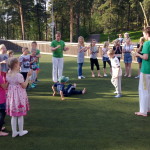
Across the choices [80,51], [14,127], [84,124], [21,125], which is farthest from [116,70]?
[14,127]

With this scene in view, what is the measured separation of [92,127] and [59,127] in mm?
669

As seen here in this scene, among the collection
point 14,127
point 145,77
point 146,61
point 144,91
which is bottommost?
point 14,127

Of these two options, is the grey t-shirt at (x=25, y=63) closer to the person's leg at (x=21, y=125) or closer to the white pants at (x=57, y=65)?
the white pants at (x=57, y=65)

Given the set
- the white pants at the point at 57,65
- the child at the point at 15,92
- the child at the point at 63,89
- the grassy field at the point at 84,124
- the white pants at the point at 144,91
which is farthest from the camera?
the white pants at the point at 57,65

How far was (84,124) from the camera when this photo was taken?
5.21 m

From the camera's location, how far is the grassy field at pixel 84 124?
169 inches

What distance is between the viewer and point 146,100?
560 centimetres

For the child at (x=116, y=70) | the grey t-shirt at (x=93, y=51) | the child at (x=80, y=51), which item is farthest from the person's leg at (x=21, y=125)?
the grey t-shirt at (x=93, y=51)

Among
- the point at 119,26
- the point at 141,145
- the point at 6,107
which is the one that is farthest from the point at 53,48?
the point at 119,26

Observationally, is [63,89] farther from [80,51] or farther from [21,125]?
[80,51]

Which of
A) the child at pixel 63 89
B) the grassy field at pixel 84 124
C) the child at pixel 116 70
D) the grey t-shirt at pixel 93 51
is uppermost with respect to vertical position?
the grey t-shirt at pixel 93 51

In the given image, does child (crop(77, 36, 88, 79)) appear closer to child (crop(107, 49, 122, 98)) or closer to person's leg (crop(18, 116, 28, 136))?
child (crop(107, 49, 122, 98))

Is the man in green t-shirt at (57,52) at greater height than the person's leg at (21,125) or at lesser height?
greater

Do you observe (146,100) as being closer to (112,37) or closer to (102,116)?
(102,116)
